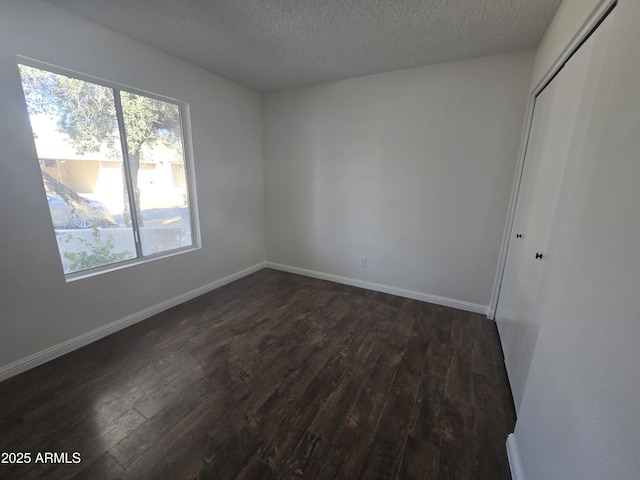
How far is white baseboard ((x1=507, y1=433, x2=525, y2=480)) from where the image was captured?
1.21 m

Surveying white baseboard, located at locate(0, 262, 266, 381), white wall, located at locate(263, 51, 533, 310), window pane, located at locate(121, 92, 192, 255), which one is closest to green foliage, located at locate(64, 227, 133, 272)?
window pane, located at locate(121, 92, 192, 255)

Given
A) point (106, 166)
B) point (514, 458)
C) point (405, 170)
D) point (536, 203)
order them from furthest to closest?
point (405, 170) → point (106, 166) → point (536, 203) → point (514, 458)

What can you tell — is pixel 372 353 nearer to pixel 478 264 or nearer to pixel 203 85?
pixel 478 264

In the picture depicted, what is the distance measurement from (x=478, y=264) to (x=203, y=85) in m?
3.57

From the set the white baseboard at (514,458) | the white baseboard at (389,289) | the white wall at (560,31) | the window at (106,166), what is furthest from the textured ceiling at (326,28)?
the white baseboard at (514,458)

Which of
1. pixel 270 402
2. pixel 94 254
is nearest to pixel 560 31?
pixel 270 402

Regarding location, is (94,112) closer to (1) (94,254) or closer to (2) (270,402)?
(1) (94,254)

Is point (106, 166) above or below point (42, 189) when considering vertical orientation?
above

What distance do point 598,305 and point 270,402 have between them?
5.53ft

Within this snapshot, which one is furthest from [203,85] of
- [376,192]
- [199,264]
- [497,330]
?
[497,330]

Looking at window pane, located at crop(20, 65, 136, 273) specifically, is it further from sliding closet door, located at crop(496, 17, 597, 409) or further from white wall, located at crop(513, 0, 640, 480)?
sliding closet door, located at crop(496, 17, 597, 409)

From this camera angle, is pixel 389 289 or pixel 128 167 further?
pixel 389 289

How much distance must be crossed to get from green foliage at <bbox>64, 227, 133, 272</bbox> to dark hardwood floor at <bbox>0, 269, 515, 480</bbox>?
26.3 inches

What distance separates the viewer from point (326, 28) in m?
2.03
